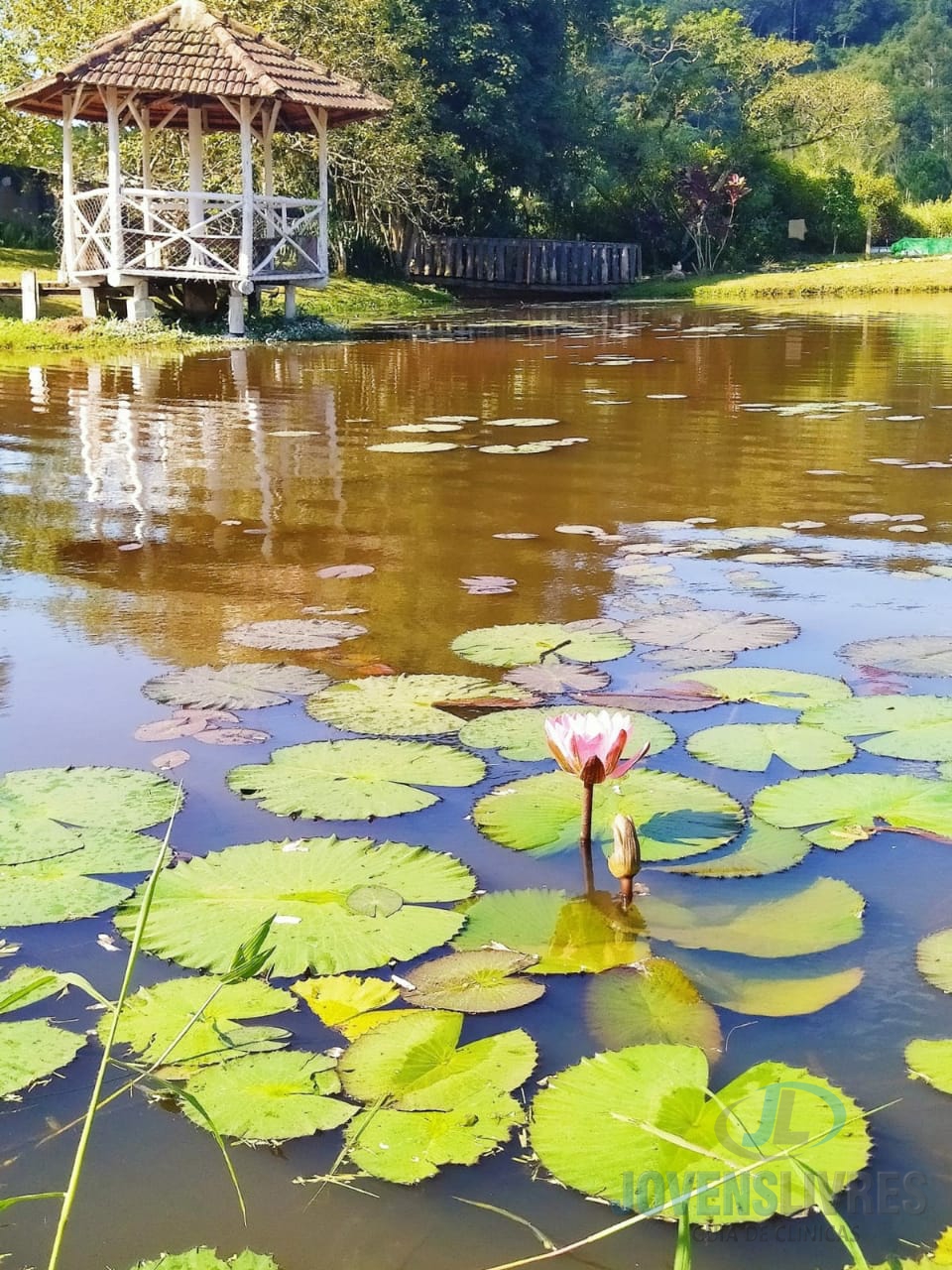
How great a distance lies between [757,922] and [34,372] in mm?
9799

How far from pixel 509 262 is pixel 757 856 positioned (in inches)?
900

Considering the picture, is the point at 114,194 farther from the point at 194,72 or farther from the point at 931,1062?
the point at 931,1062

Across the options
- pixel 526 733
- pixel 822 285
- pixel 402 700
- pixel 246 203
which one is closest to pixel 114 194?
pixel 246 203

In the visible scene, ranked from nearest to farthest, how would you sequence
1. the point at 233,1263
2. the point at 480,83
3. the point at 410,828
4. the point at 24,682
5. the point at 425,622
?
the point at 233,1263 → the point at 410,828 → the point at 24,682 → the point at 425,622 → the point at 480,83

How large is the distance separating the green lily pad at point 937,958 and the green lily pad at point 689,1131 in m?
0.29

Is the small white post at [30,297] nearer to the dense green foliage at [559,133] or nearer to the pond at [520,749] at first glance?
the dense green foliage at [559,133]

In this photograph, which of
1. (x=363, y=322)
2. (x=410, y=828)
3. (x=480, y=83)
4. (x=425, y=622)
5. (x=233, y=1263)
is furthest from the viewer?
(x=480, y=83)

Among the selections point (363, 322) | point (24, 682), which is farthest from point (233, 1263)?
point (363, 322)

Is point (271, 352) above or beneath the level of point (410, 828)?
above

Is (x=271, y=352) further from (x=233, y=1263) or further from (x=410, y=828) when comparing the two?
(x=233, y=1263)

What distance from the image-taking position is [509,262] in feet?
77.1

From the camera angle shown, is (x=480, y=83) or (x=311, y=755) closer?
(x=311, y=755)

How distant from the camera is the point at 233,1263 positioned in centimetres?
104

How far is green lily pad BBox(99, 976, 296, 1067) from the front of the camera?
1366 mm
